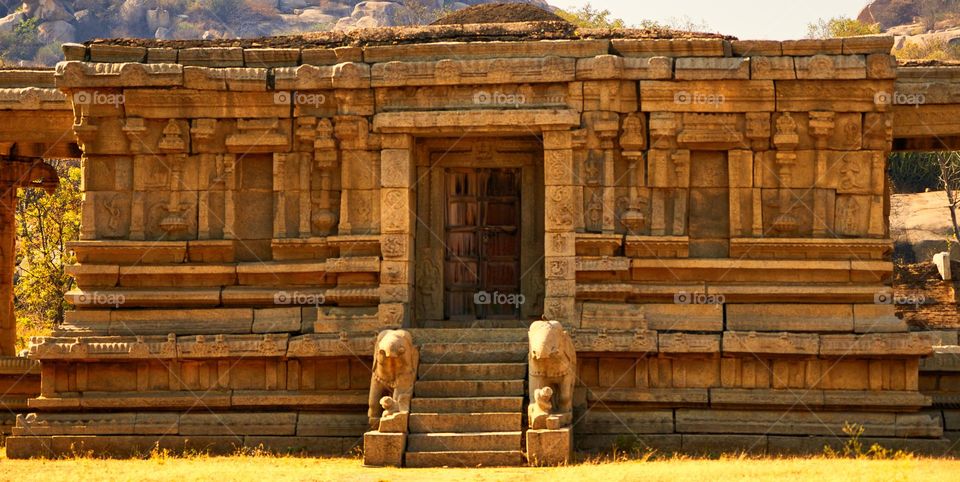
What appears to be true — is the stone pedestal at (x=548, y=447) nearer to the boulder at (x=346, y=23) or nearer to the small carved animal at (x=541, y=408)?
the small carved animal at (x=541, y=408)

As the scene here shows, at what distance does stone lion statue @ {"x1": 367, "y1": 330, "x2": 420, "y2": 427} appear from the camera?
59.4ft

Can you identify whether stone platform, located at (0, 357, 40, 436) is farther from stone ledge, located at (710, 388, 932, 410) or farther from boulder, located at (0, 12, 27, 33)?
boulder, located at (0, 12, 27, 33)

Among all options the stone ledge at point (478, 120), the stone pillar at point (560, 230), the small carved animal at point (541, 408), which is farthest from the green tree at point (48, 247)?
the small carved animal at point (541, 408)

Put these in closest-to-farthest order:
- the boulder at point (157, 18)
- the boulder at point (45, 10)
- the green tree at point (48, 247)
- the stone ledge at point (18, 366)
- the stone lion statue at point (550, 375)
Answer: the stone lion statue at point (550, 375)
the stone ledge at point (18, 366)
the green tree at point (48, 247)
the boulder at point (45, 10)
the boulder at point (157, 18)

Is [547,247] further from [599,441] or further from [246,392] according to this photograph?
[246,392]

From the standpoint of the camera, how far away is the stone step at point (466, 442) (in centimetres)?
1750

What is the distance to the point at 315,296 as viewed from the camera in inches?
811

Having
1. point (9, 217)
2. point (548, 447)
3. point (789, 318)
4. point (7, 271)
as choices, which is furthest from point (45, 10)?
point (548, 447)

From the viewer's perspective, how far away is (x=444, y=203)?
2142 centimetres

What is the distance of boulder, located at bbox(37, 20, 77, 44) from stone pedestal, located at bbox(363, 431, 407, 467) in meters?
90.9

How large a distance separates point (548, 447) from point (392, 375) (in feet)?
7.48

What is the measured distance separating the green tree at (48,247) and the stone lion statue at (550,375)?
1994 centimetres

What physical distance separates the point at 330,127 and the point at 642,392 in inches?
221

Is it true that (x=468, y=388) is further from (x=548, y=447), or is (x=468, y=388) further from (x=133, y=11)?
(x=133, y=11)
